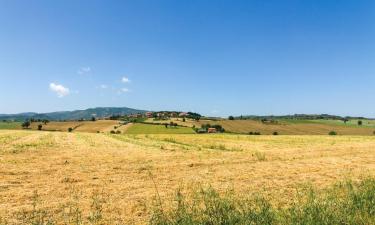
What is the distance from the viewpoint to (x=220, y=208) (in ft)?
26.8

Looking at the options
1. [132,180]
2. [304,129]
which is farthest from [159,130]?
[132,180]

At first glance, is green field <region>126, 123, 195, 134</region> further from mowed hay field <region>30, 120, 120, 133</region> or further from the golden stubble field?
the golden stubble field

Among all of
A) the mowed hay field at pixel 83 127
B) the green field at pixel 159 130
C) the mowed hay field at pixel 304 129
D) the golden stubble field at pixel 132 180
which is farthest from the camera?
the mowed hay field at pixel 83 127

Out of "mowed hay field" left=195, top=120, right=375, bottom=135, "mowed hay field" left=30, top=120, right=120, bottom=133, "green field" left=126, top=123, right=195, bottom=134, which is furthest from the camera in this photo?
"mowed hay field" left=30, top=120, right=120, bottom=133

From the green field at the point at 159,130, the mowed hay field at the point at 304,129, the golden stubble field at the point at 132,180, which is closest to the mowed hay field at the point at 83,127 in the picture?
the green field at the point at 159,130

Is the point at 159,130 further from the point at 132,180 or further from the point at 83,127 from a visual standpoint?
the point at 132,180

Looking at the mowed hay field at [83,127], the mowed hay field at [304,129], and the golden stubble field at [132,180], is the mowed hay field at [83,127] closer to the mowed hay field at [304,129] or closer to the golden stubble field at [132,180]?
the mowed hay field at [304,129]

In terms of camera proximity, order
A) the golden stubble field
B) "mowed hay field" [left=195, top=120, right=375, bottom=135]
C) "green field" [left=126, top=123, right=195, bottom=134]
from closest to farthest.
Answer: the golden stubble field → "green field" [left=126, top=123, right=195, bottom=134] → "mowed hay field" [left=195, top=120, right=375, bottom=135]

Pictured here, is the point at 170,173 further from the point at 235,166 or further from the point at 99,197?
the point at 99,197

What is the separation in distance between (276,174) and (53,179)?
36.2 ft

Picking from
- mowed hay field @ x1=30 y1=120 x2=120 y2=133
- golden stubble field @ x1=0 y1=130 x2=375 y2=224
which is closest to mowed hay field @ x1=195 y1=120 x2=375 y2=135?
mowed hay field @ x1=30 y1=120 x2=120 y2=133

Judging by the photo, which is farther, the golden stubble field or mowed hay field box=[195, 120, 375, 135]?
mowed hay field box=[195, 120, 375, 135]

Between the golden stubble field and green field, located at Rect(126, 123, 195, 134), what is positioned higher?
the golden stubble field

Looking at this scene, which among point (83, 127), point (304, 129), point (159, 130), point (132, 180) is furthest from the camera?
point (83, 127)
